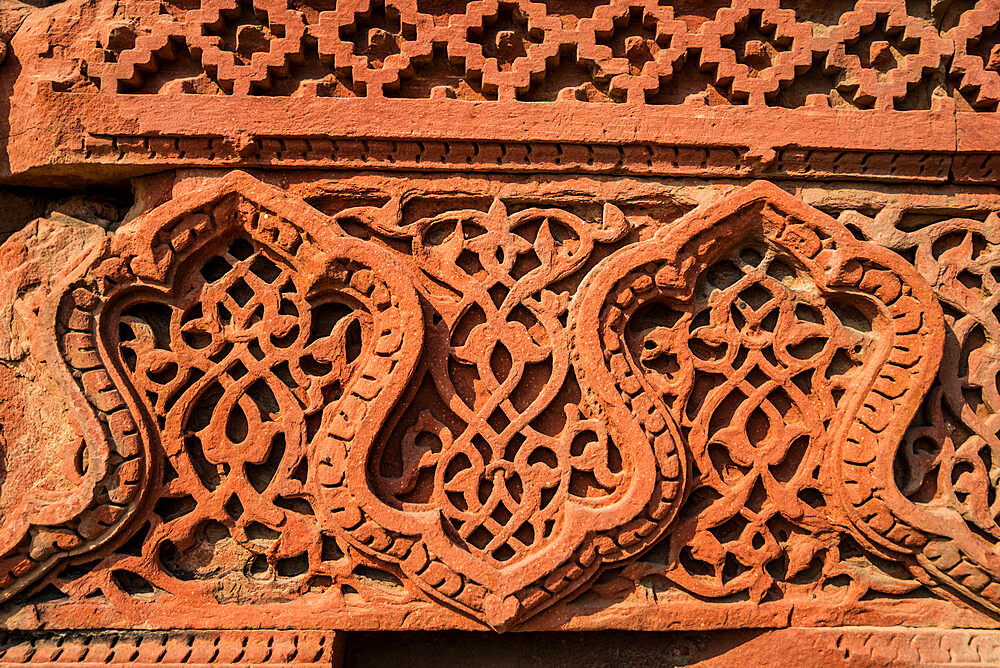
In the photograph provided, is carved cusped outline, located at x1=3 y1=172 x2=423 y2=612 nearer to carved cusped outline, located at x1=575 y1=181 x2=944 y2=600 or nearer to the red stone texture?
the red stone texture

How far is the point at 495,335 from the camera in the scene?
1.94 metres

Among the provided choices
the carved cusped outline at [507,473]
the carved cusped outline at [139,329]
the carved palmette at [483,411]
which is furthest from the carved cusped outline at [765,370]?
the carved cusped outline at [139,329]

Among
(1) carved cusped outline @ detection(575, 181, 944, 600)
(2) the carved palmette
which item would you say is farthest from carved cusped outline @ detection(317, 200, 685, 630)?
(1) carved cusped outline @ detection(575, 181, 944, 600)

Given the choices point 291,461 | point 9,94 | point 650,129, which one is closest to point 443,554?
point 291,461

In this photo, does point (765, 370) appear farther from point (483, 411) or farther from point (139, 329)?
point (139, 329)

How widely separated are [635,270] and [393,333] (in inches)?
31.1

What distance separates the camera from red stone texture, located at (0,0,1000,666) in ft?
6.13

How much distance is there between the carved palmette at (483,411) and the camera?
6.11ft

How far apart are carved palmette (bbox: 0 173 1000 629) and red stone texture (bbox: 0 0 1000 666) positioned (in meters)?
0.01

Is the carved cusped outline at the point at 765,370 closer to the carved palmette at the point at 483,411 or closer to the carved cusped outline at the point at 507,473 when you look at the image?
the carved palmette at the point at 483,411

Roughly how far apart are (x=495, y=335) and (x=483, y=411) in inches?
9.5

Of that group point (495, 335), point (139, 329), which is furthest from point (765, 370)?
point (139, 329)

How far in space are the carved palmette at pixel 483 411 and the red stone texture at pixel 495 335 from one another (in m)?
0.01

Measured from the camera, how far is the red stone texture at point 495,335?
187cm
